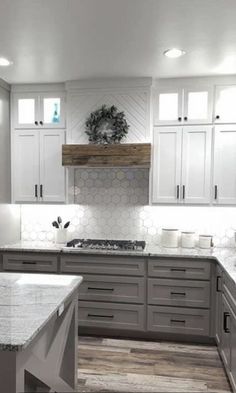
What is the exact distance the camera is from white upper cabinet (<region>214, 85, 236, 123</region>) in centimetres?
323

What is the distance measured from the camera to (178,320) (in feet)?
10.3

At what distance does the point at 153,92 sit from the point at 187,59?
0.65 m

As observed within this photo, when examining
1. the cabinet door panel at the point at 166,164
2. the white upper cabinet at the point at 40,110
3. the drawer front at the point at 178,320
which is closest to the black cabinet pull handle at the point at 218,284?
the drawer front at the point at 178,320

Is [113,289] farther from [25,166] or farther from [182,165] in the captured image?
[25,166]

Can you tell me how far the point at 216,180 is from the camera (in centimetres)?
328

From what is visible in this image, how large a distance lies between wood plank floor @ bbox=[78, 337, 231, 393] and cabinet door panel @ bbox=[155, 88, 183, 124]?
2.33 meters

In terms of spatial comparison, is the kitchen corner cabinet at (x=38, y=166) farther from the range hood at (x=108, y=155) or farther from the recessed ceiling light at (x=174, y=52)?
the recessed ceiling light at (x=174, y=52)

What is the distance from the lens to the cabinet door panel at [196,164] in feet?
10.8

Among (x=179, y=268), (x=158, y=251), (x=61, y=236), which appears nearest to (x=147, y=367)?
(x=179, y=268)

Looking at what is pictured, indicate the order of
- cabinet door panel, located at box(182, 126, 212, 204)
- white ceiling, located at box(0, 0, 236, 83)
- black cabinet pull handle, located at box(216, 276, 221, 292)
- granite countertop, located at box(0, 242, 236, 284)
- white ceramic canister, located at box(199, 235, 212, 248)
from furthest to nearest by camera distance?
white ceramic canister, located at box(199, 235, 212, 248)
cabinet door panel, located at box(182, 126, 212, 204)
granite countertop, located at box(0, 242, 236, 284)
black cabinet pull handle, located at box(216, 276, 221, 292)
white ceiling, located at box(0, 0, 236, 83)

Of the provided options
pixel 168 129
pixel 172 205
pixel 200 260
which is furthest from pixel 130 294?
pixel 168 129

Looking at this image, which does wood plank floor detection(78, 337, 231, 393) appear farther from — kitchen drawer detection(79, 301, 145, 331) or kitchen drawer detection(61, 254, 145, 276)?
kitchen drawer detection(61, 254, 145, 276)

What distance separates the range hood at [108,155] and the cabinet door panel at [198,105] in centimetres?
58

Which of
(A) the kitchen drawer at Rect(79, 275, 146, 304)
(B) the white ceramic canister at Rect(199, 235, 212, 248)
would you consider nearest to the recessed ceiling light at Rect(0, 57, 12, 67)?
(A) the kitchen drawer at Rect(79, 275, 146, 304)
